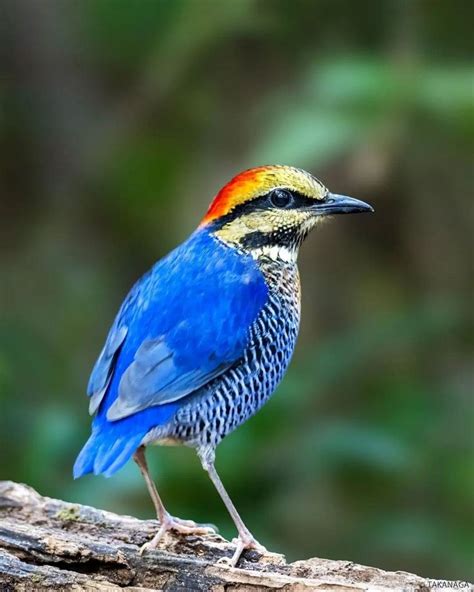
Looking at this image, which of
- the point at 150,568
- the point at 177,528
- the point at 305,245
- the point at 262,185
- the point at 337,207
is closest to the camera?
the point at 150,568

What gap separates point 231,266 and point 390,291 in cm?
388

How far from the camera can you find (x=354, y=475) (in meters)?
7.52

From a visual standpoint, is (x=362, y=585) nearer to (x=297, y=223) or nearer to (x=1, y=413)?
(x=297, y=223)

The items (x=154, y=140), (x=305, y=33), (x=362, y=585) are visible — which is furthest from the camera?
(x=154, y=140)

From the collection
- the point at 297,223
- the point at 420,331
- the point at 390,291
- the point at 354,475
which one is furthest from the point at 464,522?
the point at 297,223

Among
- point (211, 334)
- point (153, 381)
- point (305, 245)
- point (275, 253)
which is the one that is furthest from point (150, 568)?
point (305, 245)

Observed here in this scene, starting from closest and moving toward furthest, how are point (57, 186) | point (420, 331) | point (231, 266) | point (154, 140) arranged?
point (231, 266) → point (420, 331) → point (154, 140) → point (57, 186)

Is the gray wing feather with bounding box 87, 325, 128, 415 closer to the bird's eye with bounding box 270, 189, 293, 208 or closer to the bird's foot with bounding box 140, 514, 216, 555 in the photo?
the bird's foot with bounding box 140, 514, 216, 555

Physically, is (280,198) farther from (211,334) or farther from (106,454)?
(106,454)

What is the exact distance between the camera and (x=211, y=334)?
5312 mm

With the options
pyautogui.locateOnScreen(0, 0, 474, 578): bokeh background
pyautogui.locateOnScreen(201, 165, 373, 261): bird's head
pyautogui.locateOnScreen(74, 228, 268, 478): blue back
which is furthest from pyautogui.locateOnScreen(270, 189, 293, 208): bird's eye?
pyautogui.locateOnScreen(0, 0, 474, 578): bokeh background

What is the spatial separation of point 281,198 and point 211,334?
79 cm

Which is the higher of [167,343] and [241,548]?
[167,343]

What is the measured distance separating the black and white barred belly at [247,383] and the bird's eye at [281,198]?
0.32 m
